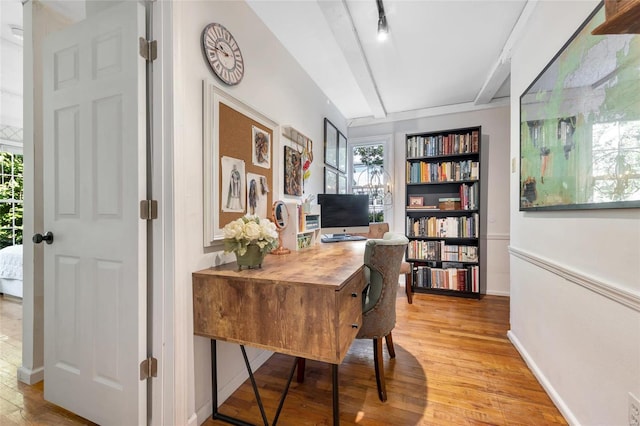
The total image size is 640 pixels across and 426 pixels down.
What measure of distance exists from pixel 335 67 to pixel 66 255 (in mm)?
2647

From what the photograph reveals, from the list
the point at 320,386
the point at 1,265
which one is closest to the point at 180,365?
the point at 320,386

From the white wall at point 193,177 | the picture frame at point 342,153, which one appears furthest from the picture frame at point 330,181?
the white wall at point 193,177

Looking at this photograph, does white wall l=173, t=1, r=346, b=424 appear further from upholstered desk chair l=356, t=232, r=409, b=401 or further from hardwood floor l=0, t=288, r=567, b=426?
upholstered desk chair l=356, t=232, r=409, b=401

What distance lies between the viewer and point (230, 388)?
1.58 m

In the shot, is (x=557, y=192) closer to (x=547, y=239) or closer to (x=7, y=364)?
(x=547, y=239)

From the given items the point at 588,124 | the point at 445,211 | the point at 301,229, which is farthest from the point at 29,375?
the point at 445,211

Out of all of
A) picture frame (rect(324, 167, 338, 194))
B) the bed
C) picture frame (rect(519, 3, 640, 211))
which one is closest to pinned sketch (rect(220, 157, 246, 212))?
picture frame (rect(324, 167, 338, 194))

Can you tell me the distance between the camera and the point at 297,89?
2504mm

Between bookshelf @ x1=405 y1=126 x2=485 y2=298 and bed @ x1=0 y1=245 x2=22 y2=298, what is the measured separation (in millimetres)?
4801

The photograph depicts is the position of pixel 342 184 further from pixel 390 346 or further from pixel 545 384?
pixel 545 384

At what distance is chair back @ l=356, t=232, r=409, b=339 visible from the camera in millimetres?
1530

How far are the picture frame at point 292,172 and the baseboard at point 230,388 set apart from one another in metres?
1.33

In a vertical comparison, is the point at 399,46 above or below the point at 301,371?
above

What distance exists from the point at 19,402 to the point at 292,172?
2277 millimetres
